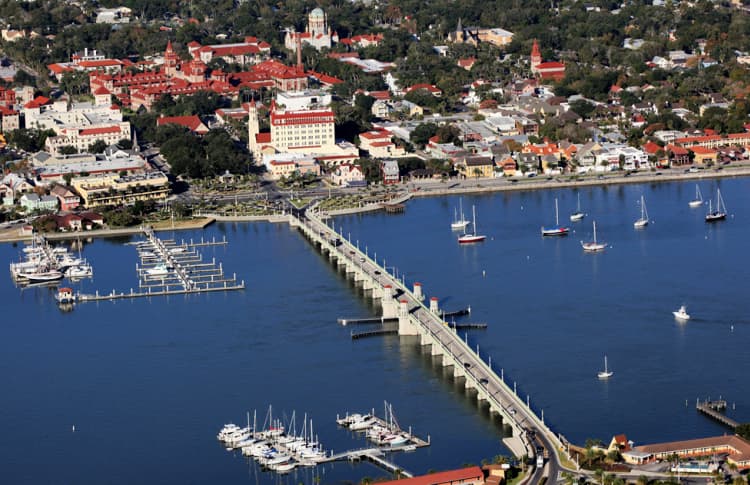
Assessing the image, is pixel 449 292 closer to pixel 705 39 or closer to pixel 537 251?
pixel 537 251

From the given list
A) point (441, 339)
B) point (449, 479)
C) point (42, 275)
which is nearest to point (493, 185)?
point (42, 275)

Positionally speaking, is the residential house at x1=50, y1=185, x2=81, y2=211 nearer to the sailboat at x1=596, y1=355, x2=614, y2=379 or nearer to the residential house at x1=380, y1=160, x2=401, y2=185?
the residential house at x1=380, y1=160, x2=401, y2=185

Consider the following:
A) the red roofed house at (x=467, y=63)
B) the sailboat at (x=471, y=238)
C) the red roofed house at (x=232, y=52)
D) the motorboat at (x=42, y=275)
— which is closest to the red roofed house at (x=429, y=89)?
the red roofed house at (x=467, y=63)

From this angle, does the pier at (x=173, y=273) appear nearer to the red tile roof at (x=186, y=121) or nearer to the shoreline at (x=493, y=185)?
the shoreline at (x=493, y=185)

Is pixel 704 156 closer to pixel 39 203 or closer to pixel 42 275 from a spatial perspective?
pixel 39 203

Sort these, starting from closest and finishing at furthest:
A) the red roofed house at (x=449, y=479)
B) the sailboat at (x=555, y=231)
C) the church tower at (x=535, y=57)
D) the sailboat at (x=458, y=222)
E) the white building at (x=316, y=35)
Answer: the red roofed house at (x=449, y=479), the sailboat at (x=555, y=231), the sailboat at (x=458, y=222), the church tower at (x=535, y=57), the white building at (x=316, y=35)
